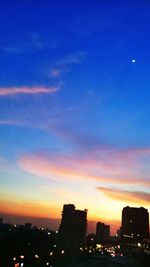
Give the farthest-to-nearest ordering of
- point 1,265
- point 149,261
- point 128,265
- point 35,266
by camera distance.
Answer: point 128,265 < point 149,261 < point 35,266 < point 1,265

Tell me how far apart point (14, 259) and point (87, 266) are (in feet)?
173

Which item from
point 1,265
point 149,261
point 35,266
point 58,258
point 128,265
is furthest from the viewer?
point 128,265

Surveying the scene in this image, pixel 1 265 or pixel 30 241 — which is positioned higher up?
pixel 30 241

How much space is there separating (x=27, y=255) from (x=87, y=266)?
39.4 m

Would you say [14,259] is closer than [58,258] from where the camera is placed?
Yes

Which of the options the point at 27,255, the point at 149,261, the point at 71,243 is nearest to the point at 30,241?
the point at 27,255

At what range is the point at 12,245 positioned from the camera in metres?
91.7

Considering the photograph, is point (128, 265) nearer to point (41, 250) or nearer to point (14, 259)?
point (41, 250)

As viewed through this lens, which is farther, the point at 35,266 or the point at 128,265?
the point at 128,265

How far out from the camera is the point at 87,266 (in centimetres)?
12550

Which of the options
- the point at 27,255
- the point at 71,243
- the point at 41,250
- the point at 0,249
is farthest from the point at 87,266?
the point at 71,243

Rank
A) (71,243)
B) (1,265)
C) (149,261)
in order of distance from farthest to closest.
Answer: (71,243) < (149,261) < (1,265)

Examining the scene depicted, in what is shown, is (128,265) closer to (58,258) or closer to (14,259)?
(58,258)

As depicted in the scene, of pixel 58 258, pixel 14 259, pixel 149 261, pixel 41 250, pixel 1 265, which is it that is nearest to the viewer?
pixel 1 265
